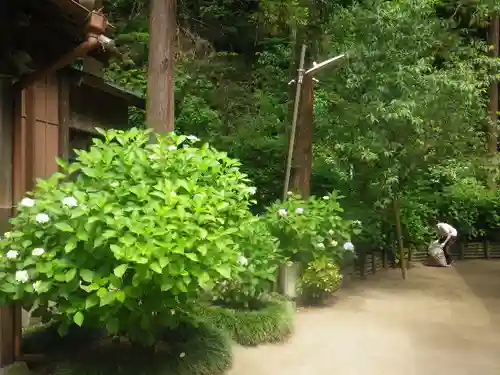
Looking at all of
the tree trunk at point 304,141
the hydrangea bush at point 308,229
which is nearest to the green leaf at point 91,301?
the hydrangea bush at point 308,229

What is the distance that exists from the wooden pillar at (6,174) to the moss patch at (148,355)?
37 centimetres

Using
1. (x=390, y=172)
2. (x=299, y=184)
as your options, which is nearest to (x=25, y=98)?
(x=299, y=184)

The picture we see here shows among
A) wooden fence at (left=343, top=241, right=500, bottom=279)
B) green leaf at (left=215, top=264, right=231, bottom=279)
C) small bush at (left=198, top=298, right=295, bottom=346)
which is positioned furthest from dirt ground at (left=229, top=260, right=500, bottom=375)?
green leaf at (left=215, top=264, right=231, bottom=279)

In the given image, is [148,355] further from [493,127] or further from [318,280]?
[493,127]

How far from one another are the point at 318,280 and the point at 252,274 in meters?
3.00

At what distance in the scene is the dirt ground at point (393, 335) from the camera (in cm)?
632

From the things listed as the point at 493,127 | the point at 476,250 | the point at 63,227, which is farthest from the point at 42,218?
the point at 476,250

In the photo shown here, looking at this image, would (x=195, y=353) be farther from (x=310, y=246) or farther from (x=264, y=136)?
(x=264, y=136)

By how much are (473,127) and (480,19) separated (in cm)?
519

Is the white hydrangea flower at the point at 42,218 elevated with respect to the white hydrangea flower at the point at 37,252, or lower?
elevated

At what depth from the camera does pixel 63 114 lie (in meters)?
7.87

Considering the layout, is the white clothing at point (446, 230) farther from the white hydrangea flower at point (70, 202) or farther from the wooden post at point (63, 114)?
the white hydrangea flower at point (70, 202)

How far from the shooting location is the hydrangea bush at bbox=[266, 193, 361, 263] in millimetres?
9047

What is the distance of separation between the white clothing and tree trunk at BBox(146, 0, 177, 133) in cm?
920
